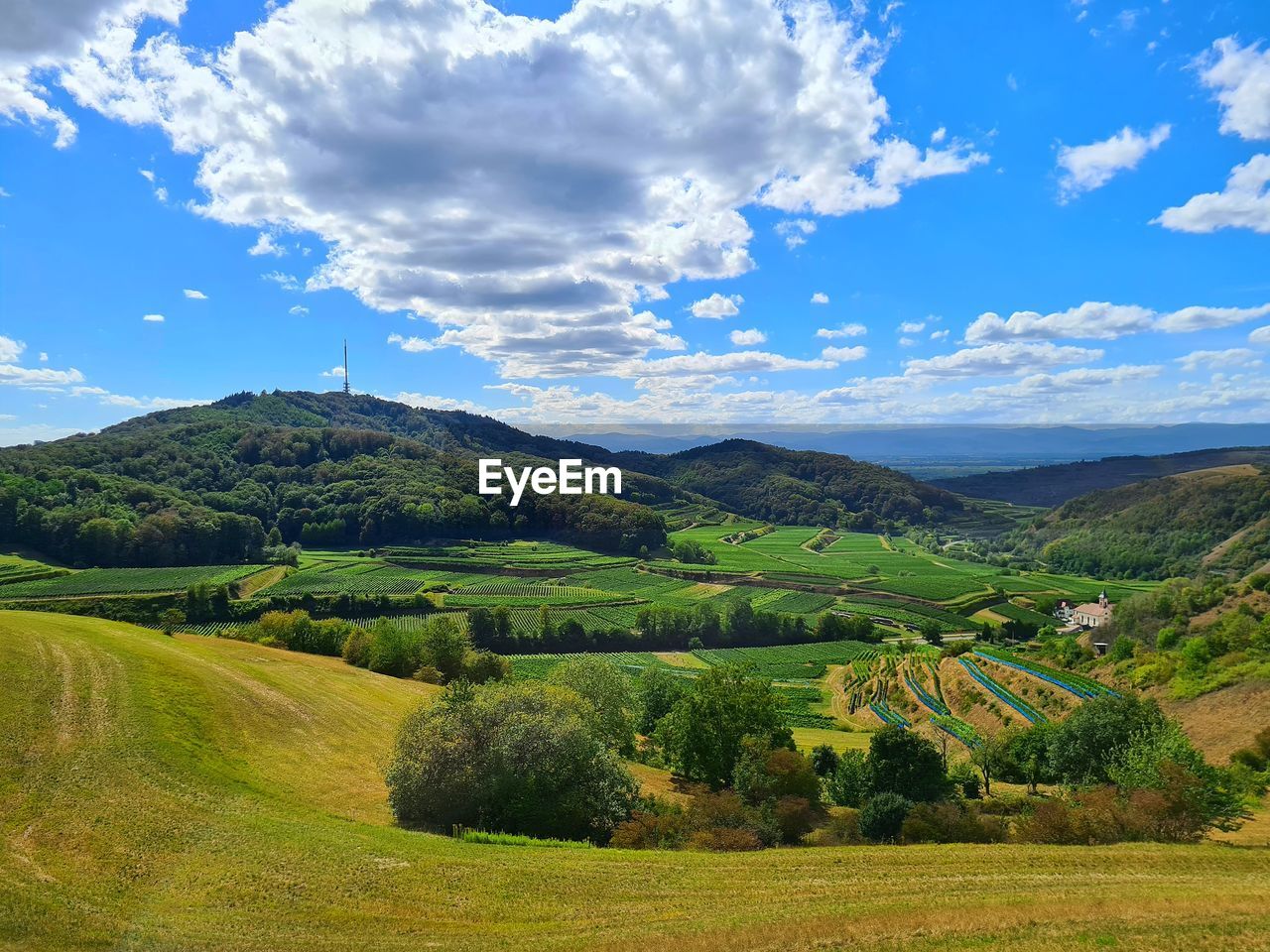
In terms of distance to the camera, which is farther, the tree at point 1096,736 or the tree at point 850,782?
the tree at point 850,782

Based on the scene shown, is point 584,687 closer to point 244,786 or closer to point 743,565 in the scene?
point 244,786

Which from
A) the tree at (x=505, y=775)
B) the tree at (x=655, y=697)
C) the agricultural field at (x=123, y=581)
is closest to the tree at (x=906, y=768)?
the tree at (x=505, y=775)

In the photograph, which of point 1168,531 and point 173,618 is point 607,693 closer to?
Result: point 173,618

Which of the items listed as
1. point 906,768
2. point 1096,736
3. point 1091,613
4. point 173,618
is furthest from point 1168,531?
point 173,618

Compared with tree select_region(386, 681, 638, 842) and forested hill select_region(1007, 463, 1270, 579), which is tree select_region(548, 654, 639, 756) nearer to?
tree select_region(386, 681, 638, 842)

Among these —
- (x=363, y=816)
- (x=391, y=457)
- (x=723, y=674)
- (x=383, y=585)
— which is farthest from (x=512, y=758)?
(x=391, y=457)

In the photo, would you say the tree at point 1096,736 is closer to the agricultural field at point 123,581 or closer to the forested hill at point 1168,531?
the forested hill at point 1168,531

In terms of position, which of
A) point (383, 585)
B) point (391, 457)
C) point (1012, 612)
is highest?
point (391, 457)
